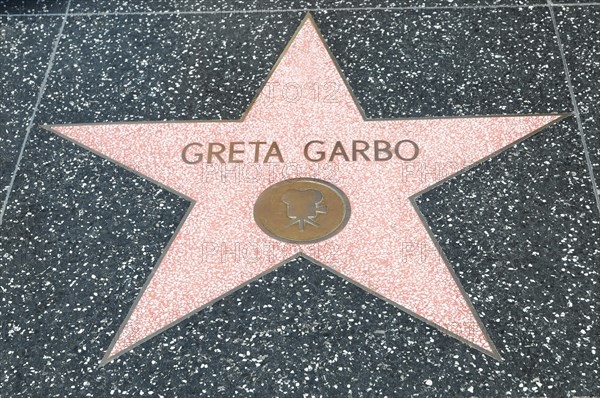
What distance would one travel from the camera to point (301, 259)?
54.7 inches

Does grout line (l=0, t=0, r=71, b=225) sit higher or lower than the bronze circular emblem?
Answer: higher

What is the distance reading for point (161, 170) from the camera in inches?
60.0

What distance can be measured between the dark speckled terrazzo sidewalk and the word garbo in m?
0.09

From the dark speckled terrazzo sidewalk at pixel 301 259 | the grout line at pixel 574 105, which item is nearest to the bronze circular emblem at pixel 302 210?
the dark speckled terrazzo sidewalk at pixel 301 259

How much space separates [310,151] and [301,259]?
262mm

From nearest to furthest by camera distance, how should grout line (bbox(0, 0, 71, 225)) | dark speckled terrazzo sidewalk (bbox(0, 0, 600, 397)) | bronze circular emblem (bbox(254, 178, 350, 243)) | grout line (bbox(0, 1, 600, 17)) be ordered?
dark speckled terrazzo sidewalk (bbox(0, 0, 600, 397)) → bronze circular emblem (bbox(254, 178, 350, 243)) → grout line (bbox(0, 0, 71, 225)) → grout line (bbox(0, 1, 600, 17))

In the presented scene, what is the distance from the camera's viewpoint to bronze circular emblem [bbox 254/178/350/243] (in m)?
1.42

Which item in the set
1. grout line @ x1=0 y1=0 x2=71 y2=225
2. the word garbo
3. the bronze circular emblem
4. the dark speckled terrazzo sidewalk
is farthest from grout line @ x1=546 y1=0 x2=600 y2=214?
grout line @ x1=0 y1=0 x2=71 y2=225

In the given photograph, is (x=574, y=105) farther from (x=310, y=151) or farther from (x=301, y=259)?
(x=301, y=259)

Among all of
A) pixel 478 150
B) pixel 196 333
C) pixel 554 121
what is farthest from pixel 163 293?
pixel 554 121

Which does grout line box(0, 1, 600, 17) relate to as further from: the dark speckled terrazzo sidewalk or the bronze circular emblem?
the bronze circular emblem

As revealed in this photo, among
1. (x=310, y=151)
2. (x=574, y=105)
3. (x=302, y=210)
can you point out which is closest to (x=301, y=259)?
(x=302, y=210)

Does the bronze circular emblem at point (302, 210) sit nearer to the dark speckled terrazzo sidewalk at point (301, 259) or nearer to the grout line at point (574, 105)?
the dark speckled terrazzo sidewalk at point (301, 259)

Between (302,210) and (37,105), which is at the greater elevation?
(37,105)
